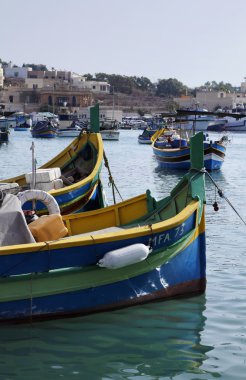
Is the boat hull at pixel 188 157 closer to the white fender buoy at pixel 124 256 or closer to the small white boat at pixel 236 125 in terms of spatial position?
the white fender buoy at pixel 124 256

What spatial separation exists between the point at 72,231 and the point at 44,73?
16777 cm

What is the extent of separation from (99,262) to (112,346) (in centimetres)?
103

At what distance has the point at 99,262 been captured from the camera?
9.31 meters

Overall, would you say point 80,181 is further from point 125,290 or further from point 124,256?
point 124,256

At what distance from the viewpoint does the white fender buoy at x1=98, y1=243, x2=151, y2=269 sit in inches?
363

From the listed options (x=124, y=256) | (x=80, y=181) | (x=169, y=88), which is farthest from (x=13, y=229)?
(x=169, y=88)

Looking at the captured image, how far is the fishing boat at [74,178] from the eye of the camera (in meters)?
14.8

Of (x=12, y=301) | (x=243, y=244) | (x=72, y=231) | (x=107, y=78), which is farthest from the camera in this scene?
(x=107, y=78)

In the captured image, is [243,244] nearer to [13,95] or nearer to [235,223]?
[235,223]

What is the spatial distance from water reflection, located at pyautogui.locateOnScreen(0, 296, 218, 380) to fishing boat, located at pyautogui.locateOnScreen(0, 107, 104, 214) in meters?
4.27

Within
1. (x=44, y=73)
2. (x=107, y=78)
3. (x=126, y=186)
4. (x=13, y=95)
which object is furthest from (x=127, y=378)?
(x=107, y=78)

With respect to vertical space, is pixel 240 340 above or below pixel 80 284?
below

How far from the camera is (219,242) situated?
50.6 feet

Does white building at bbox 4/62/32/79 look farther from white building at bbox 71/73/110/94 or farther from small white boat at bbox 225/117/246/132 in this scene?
small white boat at bbox 225/117/246/132
